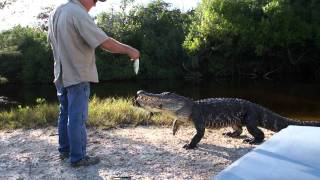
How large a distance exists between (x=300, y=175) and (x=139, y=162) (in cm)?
376

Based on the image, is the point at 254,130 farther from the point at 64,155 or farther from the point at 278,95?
the point at 278,95

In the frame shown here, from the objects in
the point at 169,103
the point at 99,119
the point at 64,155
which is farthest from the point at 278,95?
the point at 64,155

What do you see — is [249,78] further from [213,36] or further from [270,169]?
[270,169]

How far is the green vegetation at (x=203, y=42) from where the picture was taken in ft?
112

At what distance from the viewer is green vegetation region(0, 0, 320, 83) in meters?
34.1

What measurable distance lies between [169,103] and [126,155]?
3.53ft

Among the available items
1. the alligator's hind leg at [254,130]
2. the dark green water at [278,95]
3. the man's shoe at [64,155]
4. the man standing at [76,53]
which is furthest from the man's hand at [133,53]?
the dark green water at [278,95]

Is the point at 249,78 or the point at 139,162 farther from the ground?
the point at 139,162

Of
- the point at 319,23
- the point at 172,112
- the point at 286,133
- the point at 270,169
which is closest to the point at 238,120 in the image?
the point at 172,112

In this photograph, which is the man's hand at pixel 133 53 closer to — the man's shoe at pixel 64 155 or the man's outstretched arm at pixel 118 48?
the man's outstretched arm at pixel 118 48

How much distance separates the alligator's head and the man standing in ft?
5.03

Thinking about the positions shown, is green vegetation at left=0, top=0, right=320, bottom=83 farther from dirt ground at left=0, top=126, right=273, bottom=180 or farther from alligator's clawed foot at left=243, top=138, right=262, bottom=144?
dirt ground at left=0, top=126, right=273, bottom=180

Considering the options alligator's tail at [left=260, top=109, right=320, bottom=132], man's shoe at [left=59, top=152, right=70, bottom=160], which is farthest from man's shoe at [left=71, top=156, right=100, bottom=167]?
alligator's tail at [left=260, top=109, right=320, bottom=132]

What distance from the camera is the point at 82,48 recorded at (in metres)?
4.84
